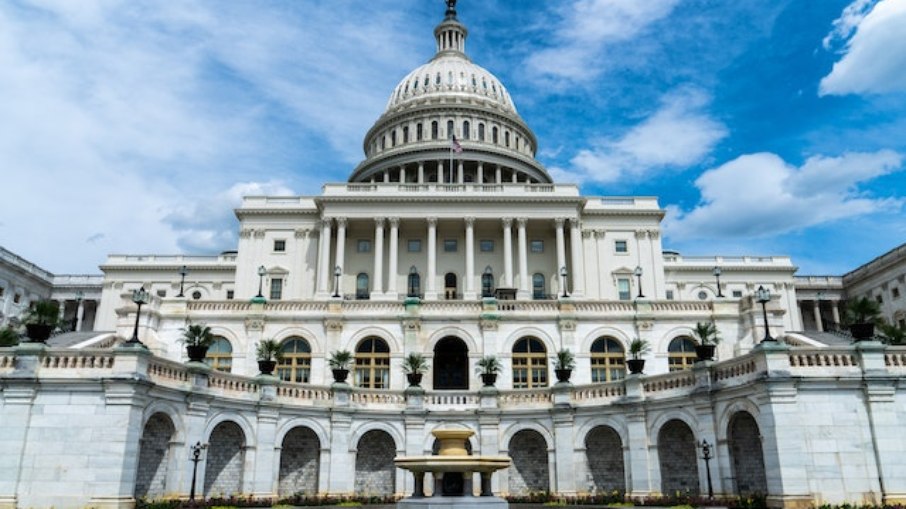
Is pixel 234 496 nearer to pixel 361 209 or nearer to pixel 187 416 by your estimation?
pixel 187 416

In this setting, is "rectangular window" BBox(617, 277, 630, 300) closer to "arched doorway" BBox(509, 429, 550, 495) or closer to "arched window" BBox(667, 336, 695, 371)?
"arched window" BBox(667, 336, 695, 371)

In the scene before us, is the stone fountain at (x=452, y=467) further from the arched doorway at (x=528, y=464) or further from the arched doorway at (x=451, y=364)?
the arched doorway at (x=451, y=364)

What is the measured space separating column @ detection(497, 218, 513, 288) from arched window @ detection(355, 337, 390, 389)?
3072 cm

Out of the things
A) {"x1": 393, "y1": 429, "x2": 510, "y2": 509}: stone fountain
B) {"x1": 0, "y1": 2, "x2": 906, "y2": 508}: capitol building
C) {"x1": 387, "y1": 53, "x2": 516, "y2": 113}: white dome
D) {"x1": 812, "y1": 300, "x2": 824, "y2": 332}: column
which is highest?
{"x1": 387, "y1": 53, "x2": 516, "y2": 113}: white dome

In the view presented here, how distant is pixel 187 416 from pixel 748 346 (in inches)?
1379

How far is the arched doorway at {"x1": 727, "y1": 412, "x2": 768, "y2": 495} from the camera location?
2756 centimetres

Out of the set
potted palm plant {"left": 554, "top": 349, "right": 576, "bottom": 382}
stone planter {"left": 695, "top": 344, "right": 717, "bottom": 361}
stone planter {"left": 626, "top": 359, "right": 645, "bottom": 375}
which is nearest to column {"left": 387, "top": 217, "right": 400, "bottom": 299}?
potted palm plant {"left": 554, "top": 349, "right": 576, "bottom": 382}

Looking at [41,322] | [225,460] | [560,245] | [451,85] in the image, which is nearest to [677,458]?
[225,460]

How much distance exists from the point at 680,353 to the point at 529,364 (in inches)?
397

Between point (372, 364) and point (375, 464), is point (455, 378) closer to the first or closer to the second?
point (372, 364)

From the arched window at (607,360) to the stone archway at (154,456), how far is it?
2647cm

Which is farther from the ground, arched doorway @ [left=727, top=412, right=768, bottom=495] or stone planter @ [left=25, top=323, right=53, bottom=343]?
stone planter @ [left=25, top=323, right=53, bottom=343]

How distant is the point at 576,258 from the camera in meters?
75.9

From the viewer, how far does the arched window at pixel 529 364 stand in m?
44.6
